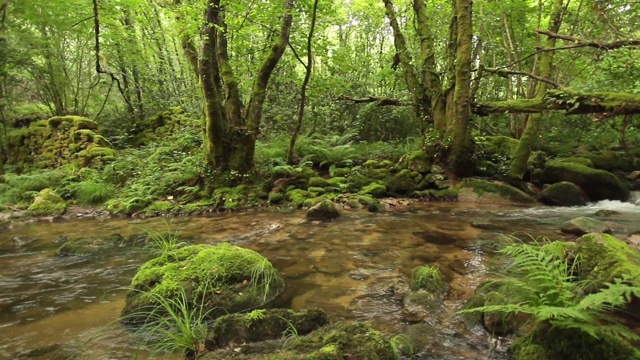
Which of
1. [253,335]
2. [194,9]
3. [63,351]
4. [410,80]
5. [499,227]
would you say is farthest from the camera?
[410,80]

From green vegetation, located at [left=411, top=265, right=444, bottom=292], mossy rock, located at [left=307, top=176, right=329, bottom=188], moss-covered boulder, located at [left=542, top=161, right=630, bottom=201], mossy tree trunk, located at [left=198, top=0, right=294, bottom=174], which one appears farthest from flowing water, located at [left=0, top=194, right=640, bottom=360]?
mossy tree trunk, located at [left=198, top=0, right=294, bottom=174]

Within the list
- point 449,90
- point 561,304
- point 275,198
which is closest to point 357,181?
point 275,198

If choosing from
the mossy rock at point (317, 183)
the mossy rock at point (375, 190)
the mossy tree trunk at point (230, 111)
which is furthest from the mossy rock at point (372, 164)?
the mossy tree trunk at point (230, 111)

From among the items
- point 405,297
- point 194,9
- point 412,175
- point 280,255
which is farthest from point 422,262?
point 194,9

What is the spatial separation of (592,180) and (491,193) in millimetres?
2654

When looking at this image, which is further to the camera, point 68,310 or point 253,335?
point 68,310

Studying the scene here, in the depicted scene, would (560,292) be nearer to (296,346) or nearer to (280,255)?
(296,346)

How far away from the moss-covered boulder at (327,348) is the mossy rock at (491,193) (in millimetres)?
7634

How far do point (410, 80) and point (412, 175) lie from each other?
324 cm

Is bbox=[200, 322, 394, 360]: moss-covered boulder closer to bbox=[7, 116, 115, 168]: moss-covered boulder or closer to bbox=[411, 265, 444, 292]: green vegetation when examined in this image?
bbox=[411, 265, 444, 292]: green vegetation

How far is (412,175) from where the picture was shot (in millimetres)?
10117

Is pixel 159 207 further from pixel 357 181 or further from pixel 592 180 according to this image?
pixel 592 180

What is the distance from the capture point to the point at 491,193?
9.13 metres

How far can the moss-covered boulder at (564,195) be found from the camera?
342 inches
